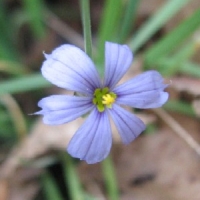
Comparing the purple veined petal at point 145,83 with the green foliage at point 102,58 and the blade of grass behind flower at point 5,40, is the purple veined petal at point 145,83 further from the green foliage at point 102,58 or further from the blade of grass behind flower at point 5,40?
the blade of grass behind flower at point 5,40

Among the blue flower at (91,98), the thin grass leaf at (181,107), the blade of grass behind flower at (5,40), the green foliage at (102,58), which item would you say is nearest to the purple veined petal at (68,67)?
the blue flower at (91,98)

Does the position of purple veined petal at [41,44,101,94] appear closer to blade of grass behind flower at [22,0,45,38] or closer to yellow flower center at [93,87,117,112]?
yellow flower center at [93,87,117,112]

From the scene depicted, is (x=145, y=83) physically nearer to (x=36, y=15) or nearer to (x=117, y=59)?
(x=117, y=59)

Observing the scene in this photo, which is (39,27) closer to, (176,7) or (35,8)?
(35,8)

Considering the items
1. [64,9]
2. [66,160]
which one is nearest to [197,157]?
[66,160]

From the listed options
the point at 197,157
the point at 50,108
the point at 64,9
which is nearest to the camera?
the point at 50,108

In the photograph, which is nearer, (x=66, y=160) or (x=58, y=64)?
(x=58, y=64)

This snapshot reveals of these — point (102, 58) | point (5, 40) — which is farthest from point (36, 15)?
point (102, 58)

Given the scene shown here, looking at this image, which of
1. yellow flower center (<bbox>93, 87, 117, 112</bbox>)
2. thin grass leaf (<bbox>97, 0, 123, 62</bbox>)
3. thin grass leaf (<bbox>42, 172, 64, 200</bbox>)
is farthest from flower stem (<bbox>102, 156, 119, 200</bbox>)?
yellow flower center (<bbox>93, 87, 117, 112</bbox>)
